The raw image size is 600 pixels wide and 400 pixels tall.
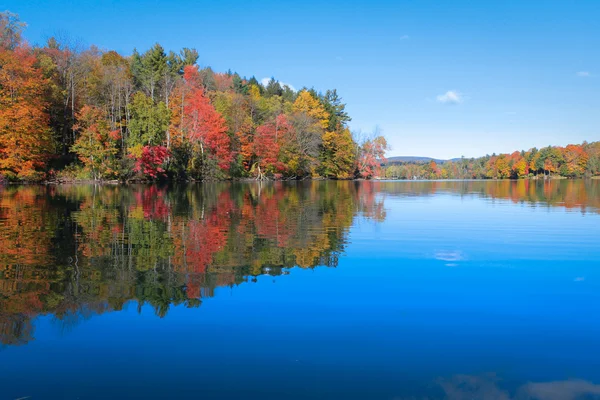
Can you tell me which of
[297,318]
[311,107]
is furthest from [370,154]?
[297,318]

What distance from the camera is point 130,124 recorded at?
46.5m

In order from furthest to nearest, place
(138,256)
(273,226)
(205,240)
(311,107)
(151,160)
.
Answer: (311,107) → (151,160) → (273,226) → (205,240) → (138,256)

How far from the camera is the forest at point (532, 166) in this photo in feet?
384

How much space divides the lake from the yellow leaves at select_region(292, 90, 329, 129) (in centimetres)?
6744

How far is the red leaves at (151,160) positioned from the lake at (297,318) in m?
36.2

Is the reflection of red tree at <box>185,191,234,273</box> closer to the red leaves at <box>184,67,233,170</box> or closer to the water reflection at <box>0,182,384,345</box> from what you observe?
the water reflection at <box>0,182,384,345</box>

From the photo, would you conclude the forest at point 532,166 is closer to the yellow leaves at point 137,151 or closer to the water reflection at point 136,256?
the yellow leaves at point 137,151

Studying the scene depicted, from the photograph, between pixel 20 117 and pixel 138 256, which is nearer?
pixel 138 256

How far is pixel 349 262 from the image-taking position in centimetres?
809

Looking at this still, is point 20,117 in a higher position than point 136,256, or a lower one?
higher

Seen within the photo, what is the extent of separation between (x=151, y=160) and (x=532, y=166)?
117m

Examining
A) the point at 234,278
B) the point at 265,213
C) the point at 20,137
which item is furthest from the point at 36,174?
the point at 234,278

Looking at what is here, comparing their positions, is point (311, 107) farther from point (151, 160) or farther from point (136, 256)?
point (136, 256)

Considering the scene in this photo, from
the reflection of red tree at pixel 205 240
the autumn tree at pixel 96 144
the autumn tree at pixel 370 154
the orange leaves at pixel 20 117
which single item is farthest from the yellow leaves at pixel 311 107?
the reflection of red tree at pixel 205 240
